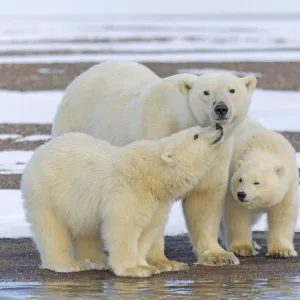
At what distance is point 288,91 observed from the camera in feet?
64.6

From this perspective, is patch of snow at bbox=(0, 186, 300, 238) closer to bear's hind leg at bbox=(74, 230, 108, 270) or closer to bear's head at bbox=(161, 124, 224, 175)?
bear's hind leg at bbox=(74, 230, 108, 270)

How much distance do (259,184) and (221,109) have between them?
888mm

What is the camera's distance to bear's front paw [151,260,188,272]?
23.1 feet

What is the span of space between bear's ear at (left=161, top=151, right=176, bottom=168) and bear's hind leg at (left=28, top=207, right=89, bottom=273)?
32.4 inches

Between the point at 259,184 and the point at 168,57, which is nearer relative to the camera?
the point at 259,184

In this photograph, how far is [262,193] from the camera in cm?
748

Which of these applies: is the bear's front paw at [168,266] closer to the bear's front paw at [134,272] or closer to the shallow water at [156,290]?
the bear's front paw at [134,272]

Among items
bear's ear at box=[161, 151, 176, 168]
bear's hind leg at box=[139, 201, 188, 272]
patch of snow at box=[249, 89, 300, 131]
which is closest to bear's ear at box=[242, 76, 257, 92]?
bear's ear at box=[161, 151, 176, 168]

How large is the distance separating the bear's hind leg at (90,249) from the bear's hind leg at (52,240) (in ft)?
0.59

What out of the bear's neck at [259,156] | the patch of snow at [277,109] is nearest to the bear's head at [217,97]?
the bear's neck at [259,156]

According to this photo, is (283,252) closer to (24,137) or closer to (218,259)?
Answer: (218,259)

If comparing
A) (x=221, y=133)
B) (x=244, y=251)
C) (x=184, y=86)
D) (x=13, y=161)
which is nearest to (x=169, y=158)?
(x=221, y=133)

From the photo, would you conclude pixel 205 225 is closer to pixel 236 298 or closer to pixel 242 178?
pixel 242 178

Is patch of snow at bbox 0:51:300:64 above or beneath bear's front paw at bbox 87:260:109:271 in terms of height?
above
